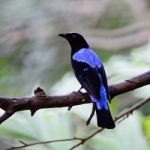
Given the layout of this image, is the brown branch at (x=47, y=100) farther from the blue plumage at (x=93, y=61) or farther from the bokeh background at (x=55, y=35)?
the bokeh background at (x=55, y=35)

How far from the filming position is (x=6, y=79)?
16.3 ft

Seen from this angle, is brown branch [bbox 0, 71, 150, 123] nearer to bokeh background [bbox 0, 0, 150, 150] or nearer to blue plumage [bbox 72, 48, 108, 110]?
blue plumage [bbox 72, 48, 108, 110]

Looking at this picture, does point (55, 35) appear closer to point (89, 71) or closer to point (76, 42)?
point (76, 42)

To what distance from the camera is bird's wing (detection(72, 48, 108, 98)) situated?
6.30 ft

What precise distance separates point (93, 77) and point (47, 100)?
400 mm

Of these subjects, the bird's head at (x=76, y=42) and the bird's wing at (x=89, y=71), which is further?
the bird's head at (x=76, y=42)

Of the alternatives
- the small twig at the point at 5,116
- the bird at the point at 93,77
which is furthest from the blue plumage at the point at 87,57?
the small twig at the point at 5,116

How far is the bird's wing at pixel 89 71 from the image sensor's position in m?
1.92

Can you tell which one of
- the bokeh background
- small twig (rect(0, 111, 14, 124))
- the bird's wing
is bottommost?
small twig (rect(0, 111, 14, 124))

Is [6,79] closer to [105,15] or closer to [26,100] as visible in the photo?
[105,15]

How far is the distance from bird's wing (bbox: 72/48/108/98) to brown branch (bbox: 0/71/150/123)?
0.11 m

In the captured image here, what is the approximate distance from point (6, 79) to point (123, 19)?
1.46m

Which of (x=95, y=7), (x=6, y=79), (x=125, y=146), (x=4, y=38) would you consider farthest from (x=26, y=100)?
(x=95, y=7)

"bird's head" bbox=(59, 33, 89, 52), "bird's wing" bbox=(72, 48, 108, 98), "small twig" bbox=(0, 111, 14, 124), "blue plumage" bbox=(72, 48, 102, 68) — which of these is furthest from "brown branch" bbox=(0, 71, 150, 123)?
"bird's head" bbox=(59, 33, 89, 52)
